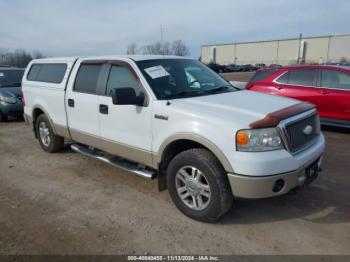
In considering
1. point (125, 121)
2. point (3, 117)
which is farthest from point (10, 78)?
point (125, 121)

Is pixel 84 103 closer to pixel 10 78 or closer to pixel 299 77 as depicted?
pixel 299 77

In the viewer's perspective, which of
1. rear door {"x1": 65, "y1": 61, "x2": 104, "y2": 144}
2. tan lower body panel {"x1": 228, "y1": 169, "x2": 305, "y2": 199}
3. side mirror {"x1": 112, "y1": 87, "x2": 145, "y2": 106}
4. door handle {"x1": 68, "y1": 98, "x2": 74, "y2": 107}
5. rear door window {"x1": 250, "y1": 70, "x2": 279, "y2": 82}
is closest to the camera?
tan lower body panel {"x1": 228, "y1": 169, "x2": 305, "y2": 199}

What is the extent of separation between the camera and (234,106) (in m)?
3.42

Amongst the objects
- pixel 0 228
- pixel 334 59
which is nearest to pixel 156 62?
pixel 0 228

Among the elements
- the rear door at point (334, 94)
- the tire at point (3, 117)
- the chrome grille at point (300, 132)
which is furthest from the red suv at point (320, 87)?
the tire at point (3, 117)

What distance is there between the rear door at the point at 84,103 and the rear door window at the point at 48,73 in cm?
48

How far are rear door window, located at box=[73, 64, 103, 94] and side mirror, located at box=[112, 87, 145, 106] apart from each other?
1101 mm

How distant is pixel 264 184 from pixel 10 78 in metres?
10.2

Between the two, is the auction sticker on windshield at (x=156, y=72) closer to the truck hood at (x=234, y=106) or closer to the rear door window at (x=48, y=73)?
the truck hood at (x=234, y=106)

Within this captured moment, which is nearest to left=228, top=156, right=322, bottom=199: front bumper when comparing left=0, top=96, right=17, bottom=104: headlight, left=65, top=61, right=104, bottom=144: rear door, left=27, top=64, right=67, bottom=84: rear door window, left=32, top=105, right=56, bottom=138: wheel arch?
left=65, top=61, right=104, bottom=144: rear door

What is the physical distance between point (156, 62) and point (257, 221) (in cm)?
245

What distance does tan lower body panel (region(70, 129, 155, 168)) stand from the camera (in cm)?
400

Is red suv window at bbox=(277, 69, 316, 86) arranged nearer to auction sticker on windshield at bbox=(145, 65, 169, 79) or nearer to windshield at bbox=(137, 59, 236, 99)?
windshield at bbox=(137, 59, 236, 99)

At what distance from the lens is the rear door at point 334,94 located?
22.6 feet
